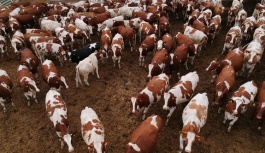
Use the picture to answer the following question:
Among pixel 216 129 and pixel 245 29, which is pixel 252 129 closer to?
pixel 216 129

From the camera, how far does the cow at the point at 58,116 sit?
6.76m

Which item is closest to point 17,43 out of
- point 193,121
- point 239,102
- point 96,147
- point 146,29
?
point 146,29

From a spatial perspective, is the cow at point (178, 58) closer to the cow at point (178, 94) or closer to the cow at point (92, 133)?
the cow at point (178, 94)

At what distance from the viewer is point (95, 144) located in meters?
6.27

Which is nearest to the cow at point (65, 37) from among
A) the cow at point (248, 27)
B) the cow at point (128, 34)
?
the cow at point (128, 34)

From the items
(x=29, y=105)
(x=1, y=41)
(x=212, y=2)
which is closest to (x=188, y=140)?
(x=29, y=105)

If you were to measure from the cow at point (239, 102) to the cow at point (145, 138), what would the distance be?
227cm

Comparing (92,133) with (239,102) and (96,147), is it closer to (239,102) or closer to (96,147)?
(96,147)

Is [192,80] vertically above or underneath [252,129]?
above

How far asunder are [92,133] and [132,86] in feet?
11.6

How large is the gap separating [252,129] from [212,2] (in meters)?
9.57

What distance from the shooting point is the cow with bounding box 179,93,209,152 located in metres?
6.27

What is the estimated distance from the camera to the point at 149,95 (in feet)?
25.7

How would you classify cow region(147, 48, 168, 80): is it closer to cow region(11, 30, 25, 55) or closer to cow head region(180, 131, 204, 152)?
cow head region(180, 131, 204, 152)
